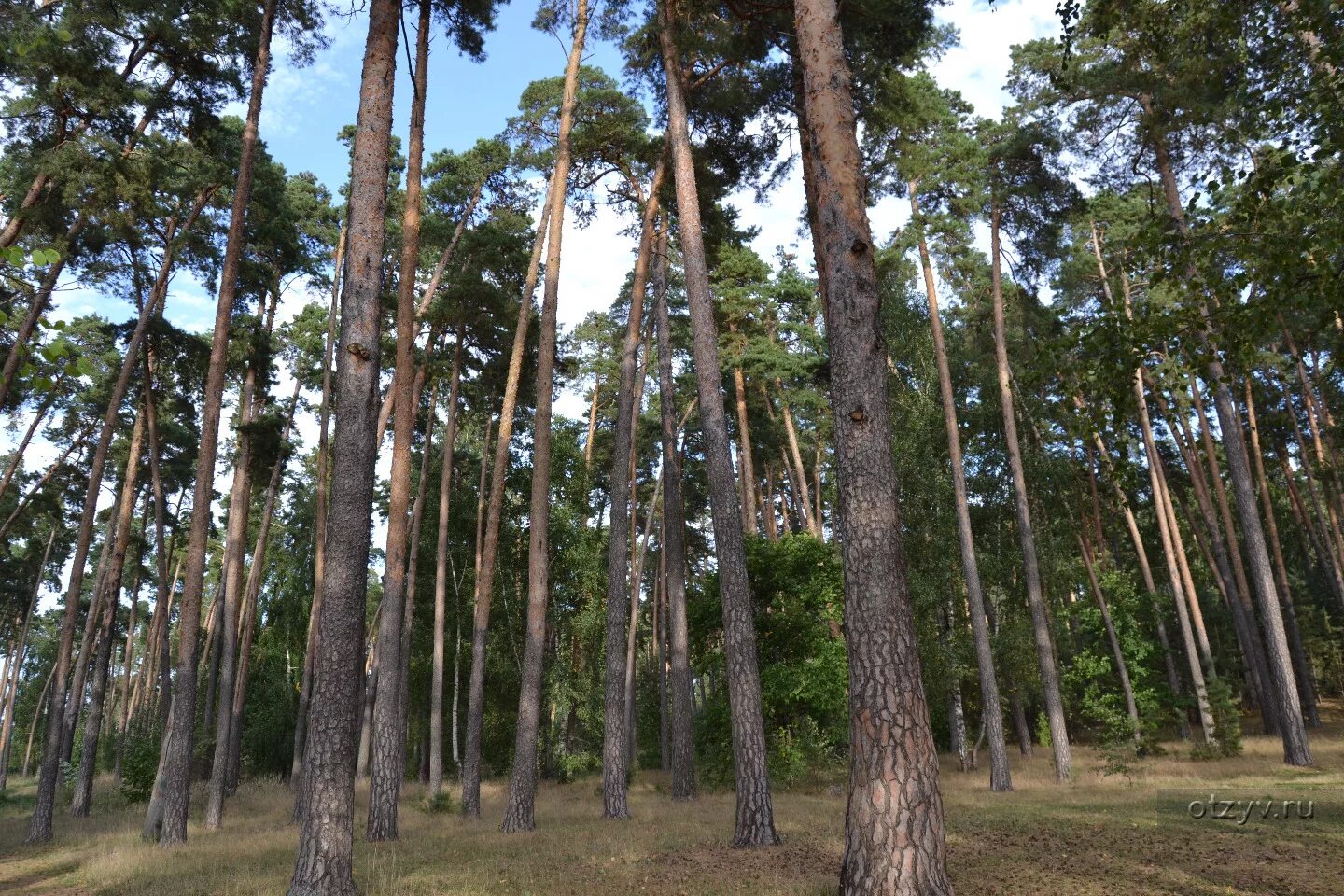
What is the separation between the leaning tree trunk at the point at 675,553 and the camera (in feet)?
56.2

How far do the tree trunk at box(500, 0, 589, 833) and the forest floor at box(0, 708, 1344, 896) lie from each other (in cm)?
85

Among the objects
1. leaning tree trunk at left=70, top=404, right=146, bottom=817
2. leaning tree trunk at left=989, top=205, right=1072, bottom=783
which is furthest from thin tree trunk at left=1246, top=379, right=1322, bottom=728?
leaning tree trunk at left=70, top=404, right=146, bottom=817

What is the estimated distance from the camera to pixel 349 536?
7277 mm

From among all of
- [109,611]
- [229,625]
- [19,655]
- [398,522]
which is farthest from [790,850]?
[19,655]

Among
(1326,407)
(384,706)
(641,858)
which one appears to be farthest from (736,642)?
(1326,407)

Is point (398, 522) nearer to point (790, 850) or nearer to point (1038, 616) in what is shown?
point (790, 850)

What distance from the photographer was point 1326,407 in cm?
2488

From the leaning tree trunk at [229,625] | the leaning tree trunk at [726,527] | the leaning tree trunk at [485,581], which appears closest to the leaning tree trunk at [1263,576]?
the leaning tree trunk at [726,527]

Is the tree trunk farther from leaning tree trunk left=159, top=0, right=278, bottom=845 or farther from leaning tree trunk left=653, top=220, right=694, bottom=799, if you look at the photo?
leaning tree trunk left=159, top=0, right=278, bottom=845

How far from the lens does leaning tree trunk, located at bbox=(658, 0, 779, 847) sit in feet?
31.9

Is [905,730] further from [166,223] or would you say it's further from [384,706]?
[166,223]

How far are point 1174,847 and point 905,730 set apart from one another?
5.30 m

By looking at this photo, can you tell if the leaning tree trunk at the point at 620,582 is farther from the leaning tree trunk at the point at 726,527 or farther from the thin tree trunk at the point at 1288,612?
the thin tree trunk at the point at 1288,612
